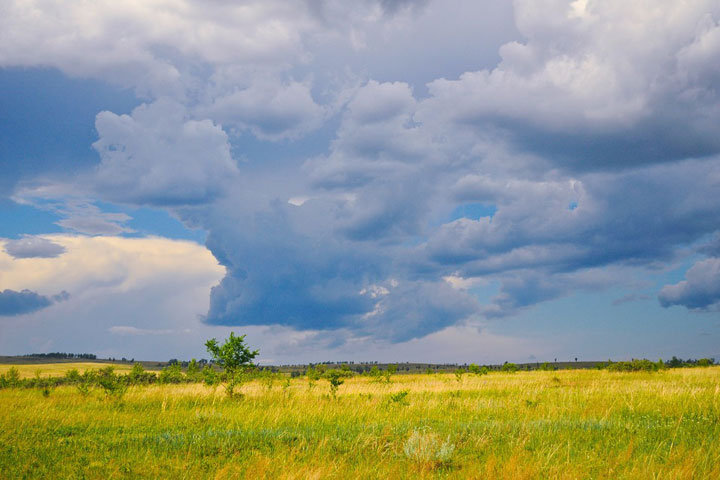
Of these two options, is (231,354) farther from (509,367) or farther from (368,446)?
(509,367)

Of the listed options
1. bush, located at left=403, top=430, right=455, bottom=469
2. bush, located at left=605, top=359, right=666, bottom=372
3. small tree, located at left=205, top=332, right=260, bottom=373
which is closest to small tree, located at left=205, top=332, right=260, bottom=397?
small tree, located at left=205, top=332, right=260, bottom=373

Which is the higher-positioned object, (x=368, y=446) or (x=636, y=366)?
(x=368, y=446)

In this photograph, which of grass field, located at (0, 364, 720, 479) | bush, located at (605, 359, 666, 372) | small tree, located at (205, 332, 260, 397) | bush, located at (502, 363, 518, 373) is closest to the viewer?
grass field, located at (0, 364, 720, 479)

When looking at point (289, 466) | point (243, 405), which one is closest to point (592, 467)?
point (289, 466)

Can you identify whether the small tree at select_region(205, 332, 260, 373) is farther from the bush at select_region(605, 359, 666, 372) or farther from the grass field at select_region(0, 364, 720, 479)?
the bush at select_region(605, 359, 666, 372)

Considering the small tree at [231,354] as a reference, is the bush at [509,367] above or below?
below

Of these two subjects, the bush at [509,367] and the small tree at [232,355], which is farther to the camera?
the bush at [509,367]

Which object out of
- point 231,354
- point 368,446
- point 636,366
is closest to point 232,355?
point 231,354

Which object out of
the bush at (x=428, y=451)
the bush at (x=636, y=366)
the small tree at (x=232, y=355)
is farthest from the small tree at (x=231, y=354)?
the bush at (x=636, y=366)

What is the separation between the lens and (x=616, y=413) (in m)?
13.5

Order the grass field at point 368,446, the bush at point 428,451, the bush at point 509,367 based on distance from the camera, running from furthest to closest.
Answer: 1. the bush at point 509,367
2. the bush at point 428,451
3. the grass field at point 368,446

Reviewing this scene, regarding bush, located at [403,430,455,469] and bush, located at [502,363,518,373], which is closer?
bush, located at [403,430,455,469]

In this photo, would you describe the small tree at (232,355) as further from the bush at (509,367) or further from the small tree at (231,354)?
the bush at (509,367)

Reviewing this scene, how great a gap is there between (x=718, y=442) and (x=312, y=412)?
9.92 m
